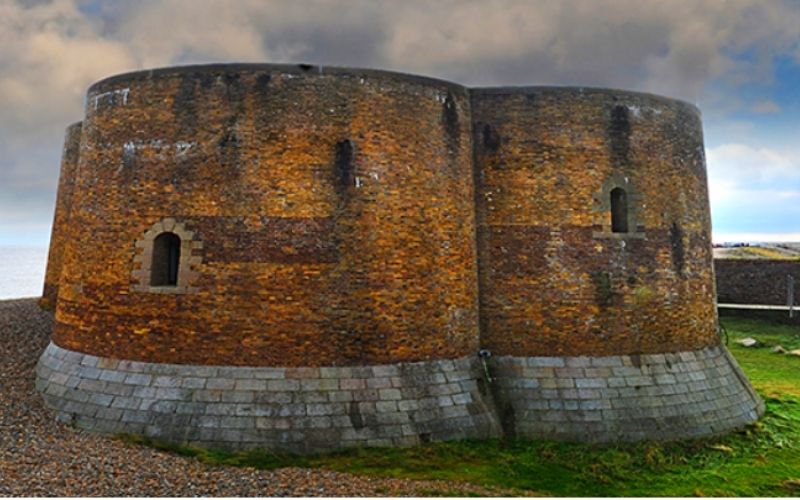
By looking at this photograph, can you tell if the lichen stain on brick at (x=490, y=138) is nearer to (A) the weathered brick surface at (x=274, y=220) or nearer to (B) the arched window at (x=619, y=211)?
(A) the weathered brick surface at (x=274, y=220)

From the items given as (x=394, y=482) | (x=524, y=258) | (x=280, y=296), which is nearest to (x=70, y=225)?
(x=280, y=296)

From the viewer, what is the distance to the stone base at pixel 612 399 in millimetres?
11164

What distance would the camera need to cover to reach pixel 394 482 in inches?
327

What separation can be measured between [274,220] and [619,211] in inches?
302

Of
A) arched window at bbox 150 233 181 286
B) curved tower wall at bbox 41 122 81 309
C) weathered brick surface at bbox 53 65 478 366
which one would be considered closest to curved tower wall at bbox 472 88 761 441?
weathered brick surface at bbox 53 65 478 366

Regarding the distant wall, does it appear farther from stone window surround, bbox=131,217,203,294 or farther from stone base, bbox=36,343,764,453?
stone window surround, bbox=131,217,203,294

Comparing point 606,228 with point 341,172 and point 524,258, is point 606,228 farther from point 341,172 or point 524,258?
point 341,172

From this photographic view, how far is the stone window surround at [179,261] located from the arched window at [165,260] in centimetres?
10

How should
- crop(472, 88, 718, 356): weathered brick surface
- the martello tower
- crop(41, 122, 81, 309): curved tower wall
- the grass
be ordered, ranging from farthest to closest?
crop(41, 122, 81, 309): curved tower wall, crop(472, 88, 718, 356): weathered brick surface, the martello tower, the grass

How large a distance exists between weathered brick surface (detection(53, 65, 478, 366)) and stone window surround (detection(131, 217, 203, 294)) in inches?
1.9

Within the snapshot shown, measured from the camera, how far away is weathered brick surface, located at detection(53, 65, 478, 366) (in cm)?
1040

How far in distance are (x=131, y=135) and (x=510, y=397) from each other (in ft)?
30.2

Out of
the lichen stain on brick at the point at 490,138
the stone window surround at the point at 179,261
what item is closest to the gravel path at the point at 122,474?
the stone window surround at the point at 179,261

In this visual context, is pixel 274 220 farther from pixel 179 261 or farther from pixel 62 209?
pixel 62 209
